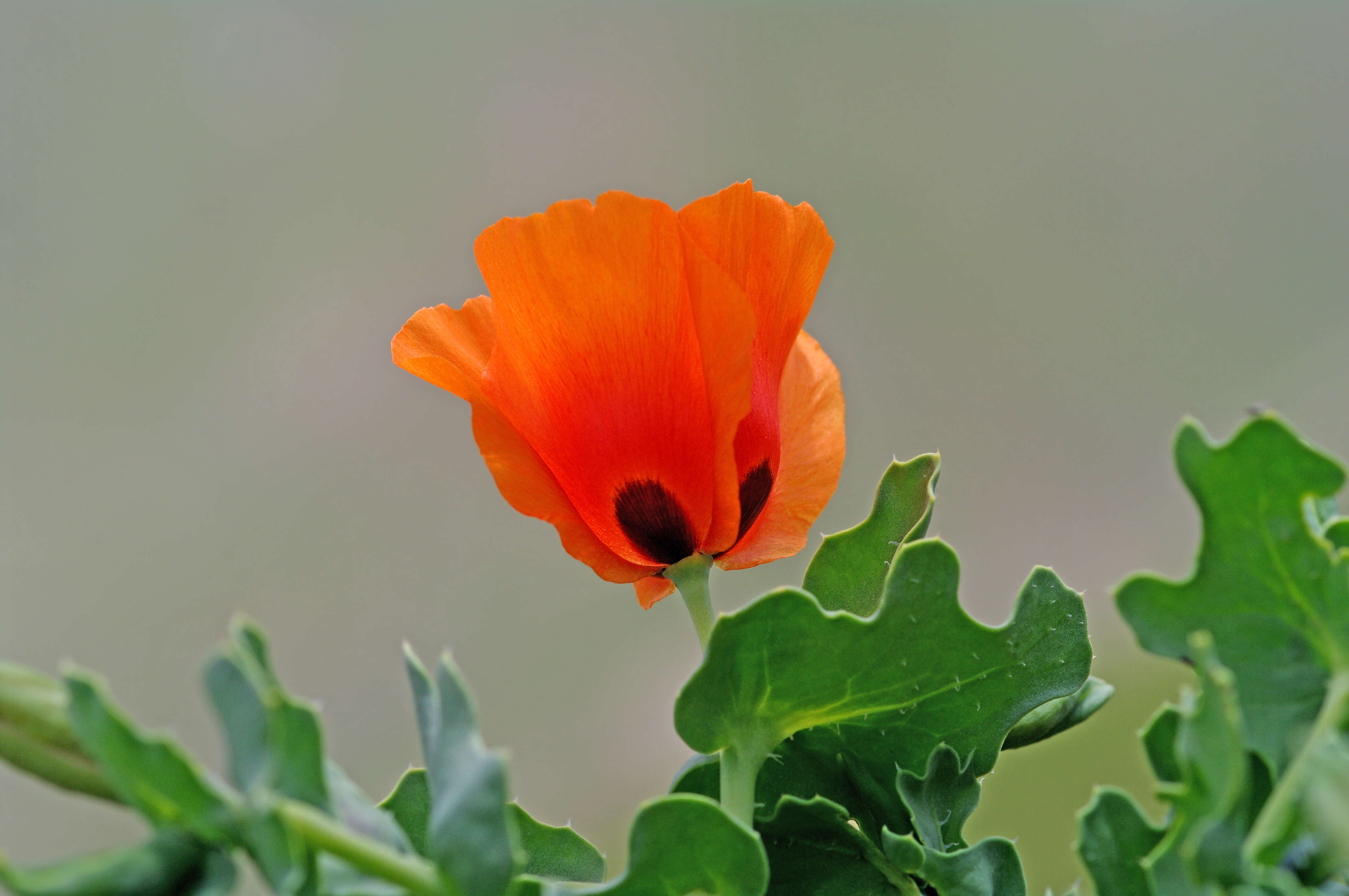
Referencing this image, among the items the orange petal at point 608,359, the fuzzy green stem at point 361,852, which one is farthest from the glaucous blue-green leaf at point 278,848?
the orange petal at point 608,359

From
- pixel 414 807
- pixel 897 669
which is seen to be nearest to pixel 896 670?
pixel 897 669

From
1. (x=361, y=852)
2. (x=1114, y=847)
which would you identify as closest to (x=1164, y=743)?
(x=1114, y=847)

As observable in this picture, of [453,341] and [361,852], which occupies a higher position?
[453,341]

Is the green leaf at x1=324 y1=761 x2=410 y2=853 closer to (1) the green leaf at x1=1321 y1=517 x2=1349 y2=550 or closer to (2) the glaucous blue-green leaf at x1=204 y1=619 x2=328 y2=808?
(2) the glaucous blue-green leaf at x1=204 y1=619 x2=328 y2=808

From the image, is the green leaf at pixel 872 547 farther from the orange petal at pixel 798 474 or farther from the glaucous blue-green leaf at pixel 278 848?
the glaucous blue-green leaf at pixel 278 848

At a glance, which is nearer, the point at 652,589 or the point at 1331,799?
the point at 1331,799

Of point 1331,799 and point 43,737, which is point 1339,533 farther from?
point 43,737
